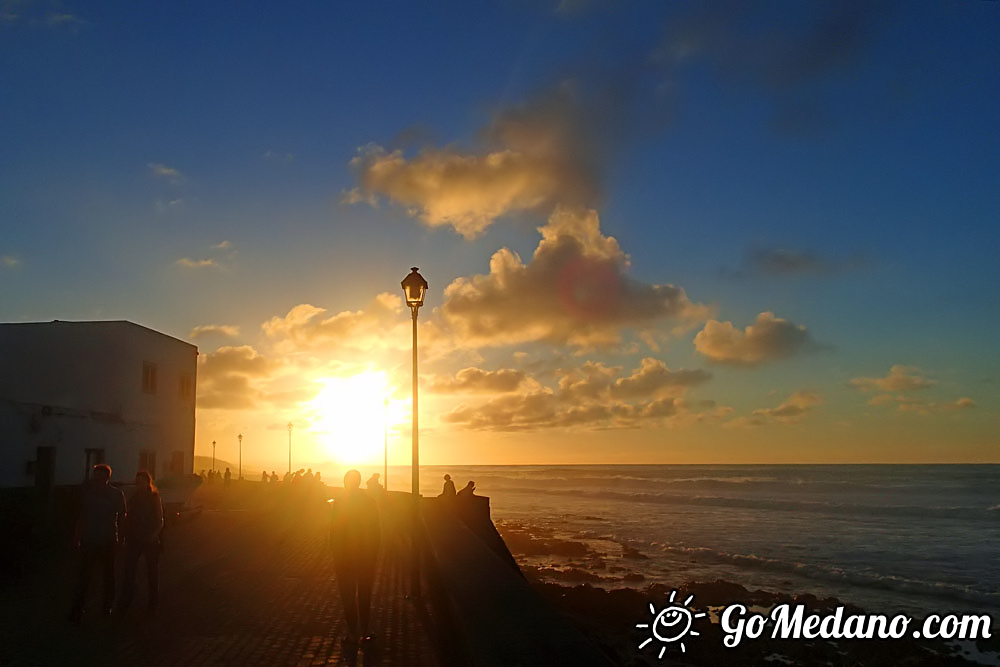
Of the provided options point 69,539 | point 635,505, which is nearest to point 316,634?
point 69,539

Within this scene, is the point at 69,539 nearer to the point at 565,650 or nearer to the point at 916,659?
the point at 565,650

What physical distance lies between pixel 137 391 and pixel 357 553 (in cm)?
2119

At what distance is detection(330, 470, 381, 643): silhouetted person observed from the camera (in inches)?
337

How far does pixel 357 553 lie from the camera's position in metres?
8.71

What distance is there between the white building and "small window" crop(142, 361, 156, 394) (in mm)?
36

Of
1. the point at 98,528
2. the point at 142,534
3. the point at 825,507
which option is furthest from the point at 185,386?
the point at 825,507

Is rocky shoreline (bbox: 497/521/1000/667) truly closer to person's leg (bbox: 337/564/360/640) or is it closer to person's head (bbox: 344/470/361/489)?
person's leg (bbox: 337/564/360/640)

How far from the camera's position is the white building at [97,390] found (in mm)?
22547

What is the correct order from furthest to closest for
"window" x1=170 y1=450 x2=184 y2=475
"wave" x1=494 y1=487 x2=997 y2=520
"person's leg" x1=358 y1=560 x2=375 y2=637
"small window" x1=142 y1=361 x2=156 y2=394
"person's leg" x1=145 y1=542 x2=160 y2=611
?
"wave" x1=494 y1=487 x2=997 y2=520 < "window" x1=170 y1=450 x2=184 y2=475 < "small window" x1=142 y1=361 x2=156 y2=394 < "person's leg" x1=145 y1=542 x2=160 y2=611 < "person's leg" x1=358 y1=560 x2=375 y2=637

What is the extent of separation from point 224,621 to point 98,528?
183cm

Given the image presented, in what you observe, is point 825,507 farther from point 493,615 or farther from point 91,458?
point 493,615

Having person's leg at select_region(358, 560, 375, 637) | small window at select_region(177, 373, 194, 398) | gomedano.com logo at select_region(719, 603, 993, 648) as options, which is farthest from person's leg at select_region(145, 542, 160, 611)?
small window at select_region(177, 373, 194, 398)

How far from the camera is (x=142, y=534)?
9344 millimetres

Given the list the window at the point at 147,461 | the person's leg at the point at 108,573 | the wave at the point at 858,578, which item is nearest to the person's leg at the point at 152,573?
the person's leg at the point at 108,573
